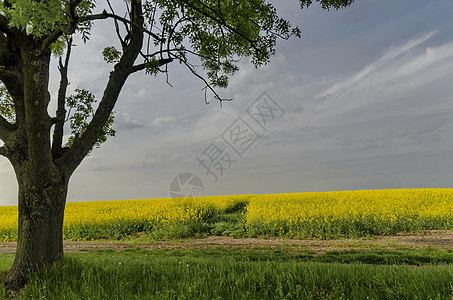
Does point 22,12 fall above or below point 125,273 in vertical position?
above

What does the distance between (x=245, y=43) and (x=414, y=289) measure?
7370 mm

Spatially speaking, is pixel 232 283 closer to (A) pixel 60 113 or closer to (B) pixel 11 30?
(A) pixel 60 113

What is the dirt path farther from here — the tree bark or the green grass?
the tree bark

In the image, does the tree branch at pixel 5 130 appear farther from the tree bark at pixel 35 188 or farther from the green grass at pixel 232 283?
Result: the green grass at pixel 232 283

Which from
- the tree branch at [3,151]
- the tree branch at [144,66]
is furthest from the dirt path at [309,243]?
the tree branch at [144,66]

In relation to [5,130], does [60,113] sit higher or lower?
higher

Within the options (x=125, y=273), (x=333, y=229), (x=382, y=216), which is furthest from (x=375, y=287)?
(x=382, y=216)

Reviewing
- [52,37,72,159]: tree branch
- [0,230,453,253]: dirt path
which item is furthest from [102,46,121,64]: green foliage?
[0,230,453,253]: dirt path

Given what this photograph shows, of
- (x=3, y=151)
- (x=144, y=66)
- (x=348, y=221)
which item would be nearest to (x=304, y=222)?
(x=348, y=221)

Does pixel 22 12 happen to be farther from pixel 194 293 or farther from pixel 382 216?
pixel 382 216

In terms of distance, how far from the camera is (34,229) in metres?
5.65

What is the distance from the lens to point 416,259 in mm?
8344

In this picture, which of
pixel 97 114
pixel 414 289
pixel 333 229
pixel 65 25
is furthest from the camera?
pixel 333 229

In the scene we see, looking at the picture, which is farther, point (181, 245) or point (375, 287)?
point (181, 245)
